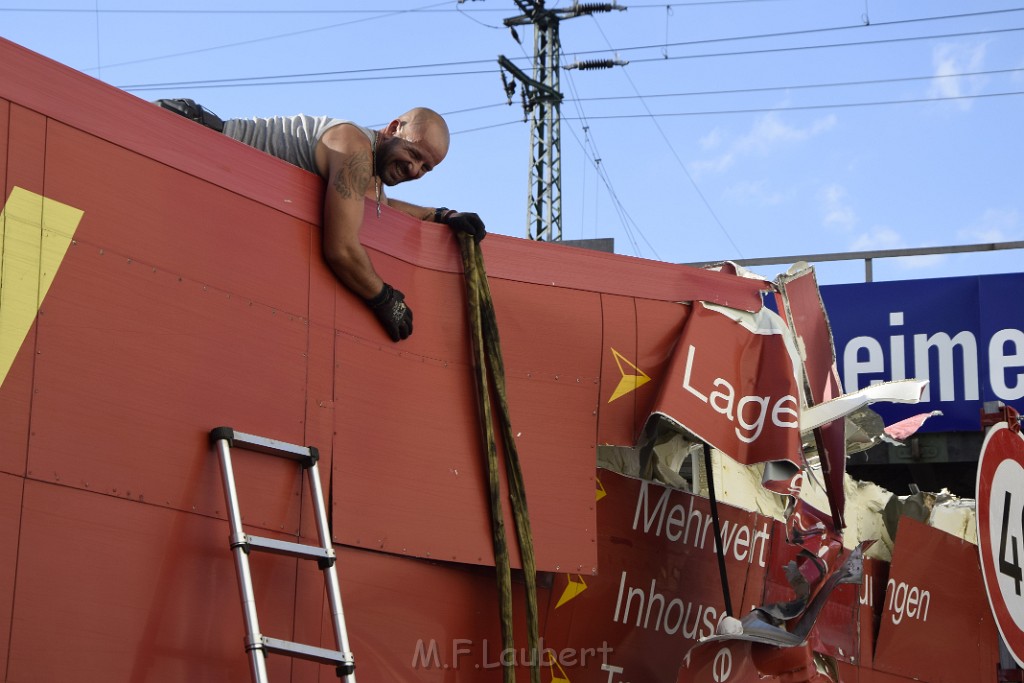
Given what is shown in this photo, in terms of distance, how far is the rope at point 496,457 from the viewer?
4.95 meters

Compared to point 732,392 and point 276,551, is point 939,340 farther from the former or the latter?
point 276,551

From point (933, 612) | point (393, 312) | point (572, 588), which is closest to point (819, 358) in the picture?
point (572, 588)

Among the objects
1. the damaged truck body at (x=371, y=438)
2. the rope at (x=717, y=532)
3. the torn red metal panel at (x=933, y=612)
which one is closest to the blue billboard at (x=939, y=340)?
the torn red metal panel at (x=933, y=612)

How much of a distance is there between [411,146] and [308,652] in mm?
1976

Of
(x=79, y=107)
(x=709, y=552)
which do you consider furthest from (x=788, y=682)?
(x=79, y=107)

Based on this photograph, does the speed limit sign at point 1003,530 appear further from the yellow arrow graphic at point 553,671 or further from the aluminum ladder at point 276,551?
the aluminum ladder at point 276,551

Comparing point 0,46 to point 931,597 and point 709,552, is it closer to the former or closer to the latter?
point 709,552

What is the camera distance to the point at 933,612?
302 inches

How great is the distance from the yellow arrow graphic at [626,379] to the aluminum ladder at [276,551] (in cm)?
170

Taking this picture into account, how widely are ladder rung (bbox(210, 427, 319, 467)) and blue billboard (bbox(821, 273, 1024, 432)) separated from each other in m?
8.15

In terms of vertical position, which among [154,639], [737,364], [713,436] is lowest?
[154,639]

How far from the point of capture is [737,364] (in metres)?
6.00

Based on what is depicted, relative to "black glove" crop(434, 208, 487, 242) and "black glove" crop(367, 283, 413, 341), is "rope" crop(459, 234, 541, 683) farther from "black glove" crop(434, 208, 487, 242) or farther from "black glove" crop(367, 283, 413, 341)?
"black glove" crop(367, 283, 413, 341)

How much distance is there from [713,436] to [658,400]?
30cm
